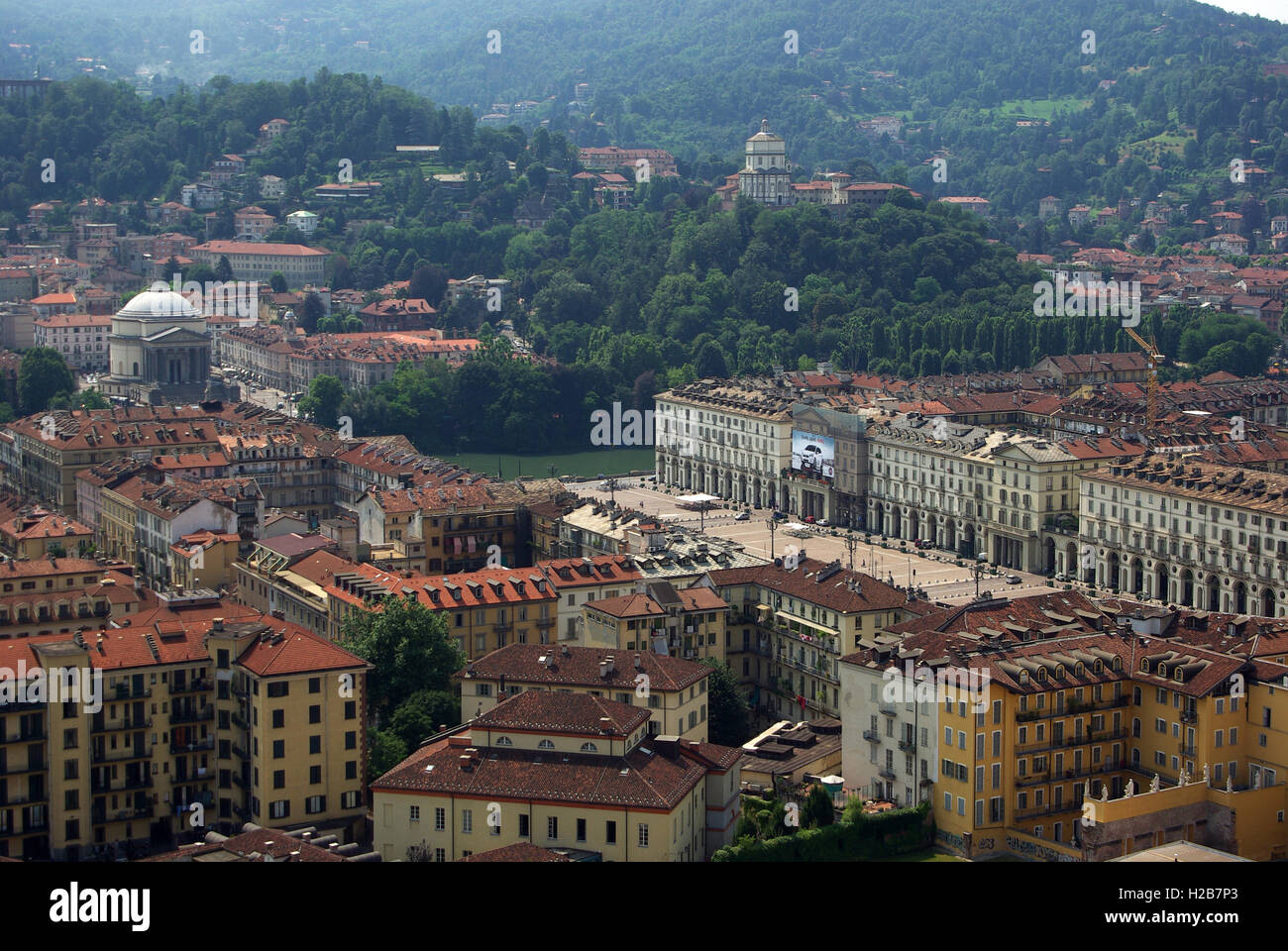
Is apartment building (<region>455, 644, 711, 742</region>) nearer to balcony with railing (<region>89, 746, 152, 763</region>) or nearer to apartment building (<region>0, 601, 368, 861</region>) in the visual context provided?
apartment building (<region>0, 601, 368, 861</region>)

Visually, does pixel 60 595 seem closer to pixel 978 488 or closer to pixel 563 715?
pixel 563 715

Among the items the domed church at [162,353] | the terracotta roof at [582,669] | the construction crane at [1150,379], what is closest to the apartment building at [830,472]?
the construction crane at [1150,379]

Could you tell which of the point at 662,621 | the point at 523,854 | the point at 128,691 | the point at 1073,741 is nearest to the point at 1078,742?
the point at 1073,741

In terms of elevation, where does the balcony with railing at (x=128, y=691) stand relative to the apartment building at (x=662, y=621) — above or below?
above

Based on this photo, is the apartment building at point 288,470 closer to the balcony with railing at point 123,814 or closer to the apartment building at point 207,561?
the apartment building at point 207,561

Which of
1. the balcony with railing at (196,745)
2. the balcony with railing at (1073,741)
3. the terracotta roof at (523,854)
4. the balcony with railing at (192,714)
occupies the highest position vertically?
the terracotta roof at (523,854)
